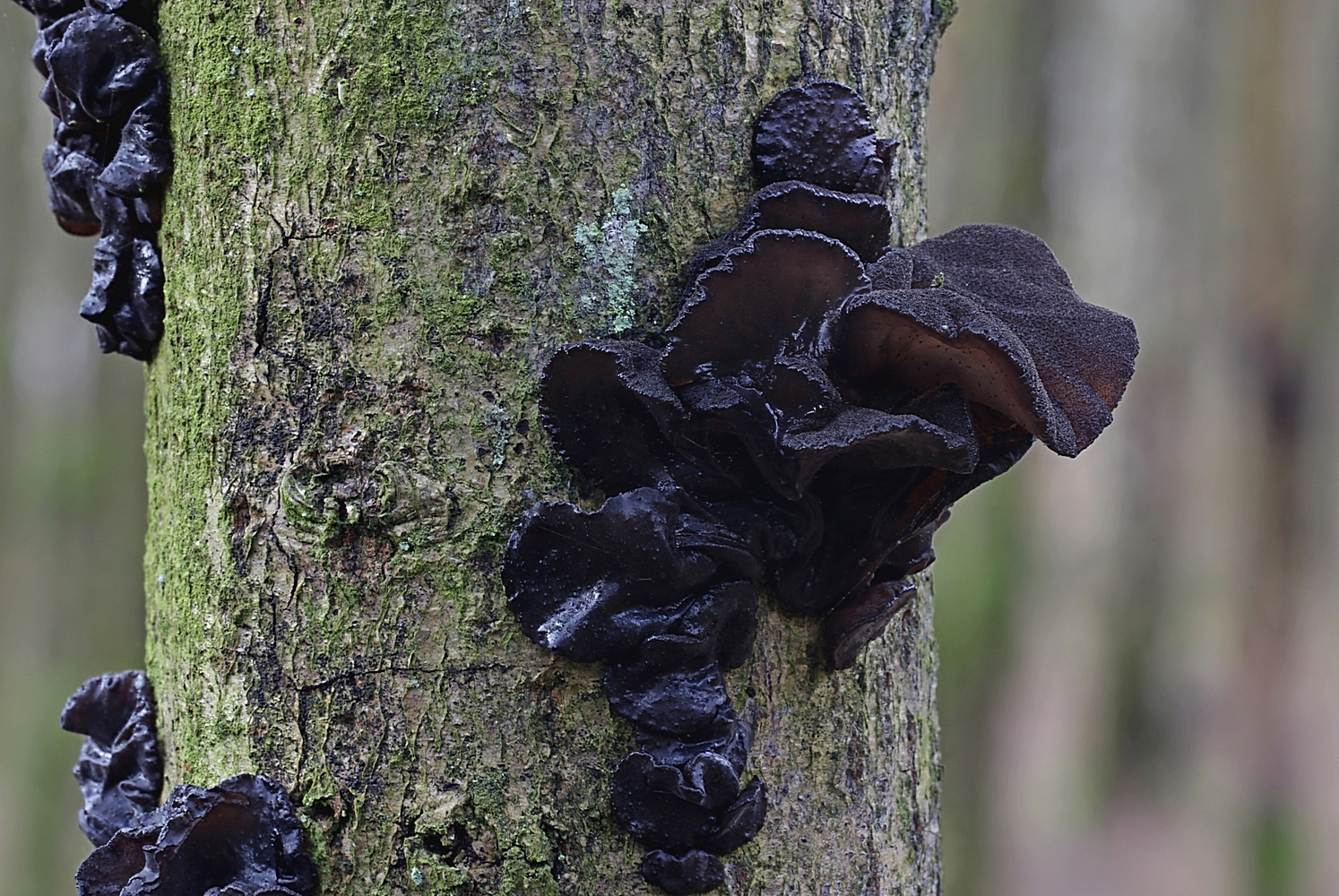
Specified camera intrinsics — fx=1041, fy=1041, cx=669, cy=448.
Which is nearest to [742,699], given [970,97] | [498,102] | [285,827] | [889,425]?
[889,425]

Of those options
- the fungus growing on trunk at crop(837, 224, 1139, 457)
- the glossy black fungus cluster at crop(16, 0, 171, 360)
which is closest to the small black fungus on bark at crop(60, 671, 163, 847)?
the glossy black fungus cluster at crop(16, 0, 171, 360)

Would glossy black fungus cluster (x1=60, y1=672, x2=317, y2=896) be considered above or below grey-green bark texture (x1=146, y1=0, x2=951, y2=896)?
below

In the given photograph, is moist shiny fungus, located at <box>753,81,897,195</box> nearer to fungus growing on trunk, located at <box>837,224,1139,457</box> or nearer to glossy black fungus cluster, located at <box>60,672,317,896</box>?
fungus growing on trunk, located at <box>837,224,1139,457</box>

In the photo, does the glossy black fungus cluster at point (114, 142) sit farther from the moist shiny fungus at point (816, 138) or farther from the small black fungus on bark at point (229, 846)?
the moist shiny fungus at point (816, 138)

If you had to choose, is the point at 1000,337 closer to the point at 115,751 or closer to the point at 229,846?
the point at 229,846

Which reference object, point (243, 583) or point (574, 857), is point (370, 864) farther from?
point (243, 583)

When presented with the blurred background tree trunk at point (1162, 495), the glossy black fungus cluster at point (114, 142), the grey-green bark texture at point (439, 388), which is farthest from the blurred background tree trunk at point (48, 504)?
the grey-green bark texture at point (439, 388)
